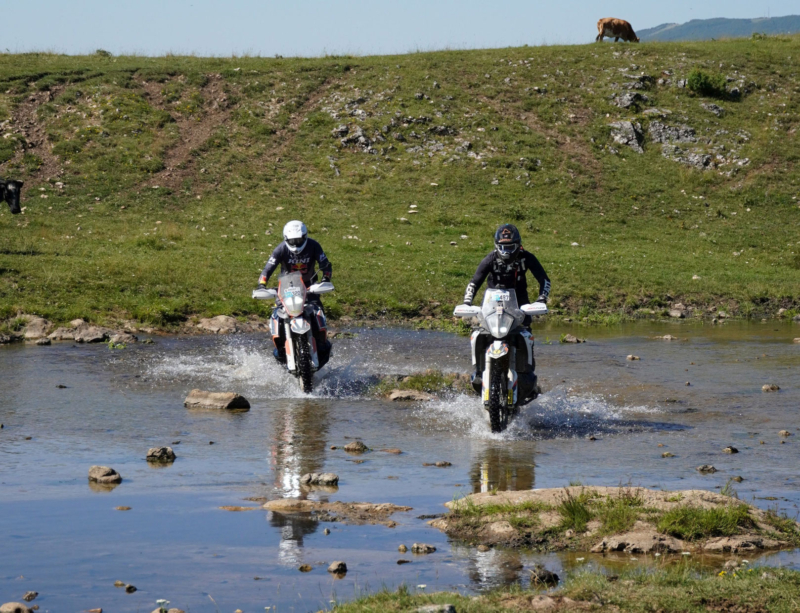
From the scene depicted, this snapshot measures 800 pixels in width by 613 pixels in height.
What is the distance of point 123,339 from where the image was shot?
17.4 meters

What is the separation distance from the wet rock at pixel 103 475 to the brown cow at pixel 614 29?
4609 cm

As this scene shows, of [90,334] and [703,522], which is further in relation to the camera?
[90,334]

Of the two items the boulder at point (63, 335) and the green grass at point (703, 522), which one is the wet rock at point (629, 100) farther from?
the green grass at point (703, 522)

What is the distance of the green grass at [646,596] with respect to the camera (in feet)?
16.7

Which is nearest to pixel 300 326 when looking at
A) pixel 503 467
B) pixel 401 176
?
pixel 503 467

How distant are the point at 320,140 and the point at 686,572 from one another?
3440cm

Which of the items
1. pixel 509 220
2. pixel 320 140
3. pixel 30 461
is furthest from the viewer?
pixel 320 140

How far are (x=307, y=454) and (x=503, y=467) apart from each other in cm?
195

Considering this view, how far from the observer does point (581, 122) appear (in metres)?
40.4

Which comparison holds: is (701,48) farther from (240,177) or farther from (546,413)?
(546,413)

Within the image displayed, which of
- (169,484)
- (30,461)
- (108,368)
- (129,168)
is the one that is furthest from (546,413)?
(129,168)

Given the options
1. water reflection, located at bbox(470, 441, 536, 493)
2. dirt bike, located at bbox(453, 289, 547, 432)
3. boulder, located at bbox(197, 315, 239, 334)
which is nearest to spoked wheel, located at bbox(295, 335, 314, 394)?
dirt bike, located at bbox(453, 289, 547, 432)

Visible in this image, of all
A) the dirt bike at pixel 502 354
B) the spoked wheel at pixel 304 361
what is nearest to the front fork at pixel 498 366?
the dirt bike at pixel 502 354

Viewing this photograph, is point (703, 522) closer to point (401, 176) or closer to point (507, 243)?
point (507, 243)
